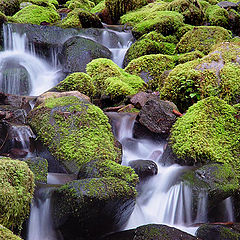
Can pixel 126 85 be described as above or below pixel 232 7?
below

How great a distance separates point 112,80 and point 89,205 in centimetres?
483

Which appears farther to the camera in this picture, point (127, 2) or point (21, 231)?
point (127, 2)

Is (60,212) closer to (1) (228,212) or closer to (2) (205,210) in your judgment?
(2) (205,210)

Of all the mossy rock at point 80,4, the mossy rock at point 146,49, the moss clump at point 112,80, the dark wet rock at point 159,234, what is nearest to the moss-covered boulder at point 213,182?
the dark wet rock at point 159,234

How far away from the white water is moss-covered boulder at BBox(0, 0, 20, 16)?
4.33 meters

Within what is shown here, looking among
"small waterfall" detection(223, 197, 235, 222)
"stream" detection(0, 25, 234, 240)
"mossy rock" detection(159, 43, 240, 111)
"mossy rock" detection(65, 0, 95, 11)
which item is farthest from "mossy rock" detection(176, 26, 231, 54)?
"mossy rock" detection(65, 0, 95, 11)

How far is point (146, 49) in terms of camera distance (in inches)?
379

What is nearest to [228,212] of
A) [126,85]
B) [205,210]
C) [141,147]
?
[205,210]

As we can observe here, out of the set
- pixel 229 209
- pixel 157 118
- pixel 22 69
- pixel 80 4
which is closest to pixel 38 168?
pixel 157 118

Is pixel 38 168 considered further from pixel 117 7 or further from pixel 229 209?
pixel 117 7

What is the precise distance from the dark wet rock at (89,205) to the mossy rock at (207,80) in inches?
135

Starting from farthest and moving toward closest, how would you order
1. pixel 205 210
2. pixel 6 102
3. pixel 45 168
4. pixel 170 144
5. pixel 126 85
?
pixel 126 85, pixel 6 102, pixel 170 144, pixel 205 210, pixel 45 168

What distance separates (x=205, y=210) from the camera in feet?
13.5

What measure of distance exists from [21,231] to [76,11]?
10.7 m
